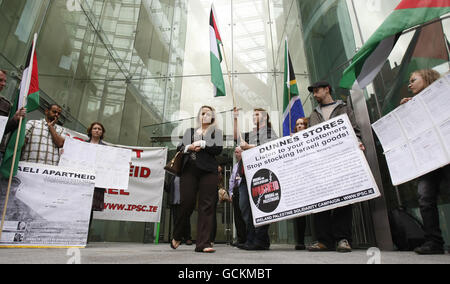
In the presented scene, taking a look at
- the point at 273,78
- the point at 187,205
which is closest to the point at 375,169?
the point at 187,205

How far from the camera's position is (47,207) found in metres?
2.98

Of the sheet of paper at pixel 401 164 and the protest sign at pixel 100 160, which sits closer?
the sheet of paper at pixel 401 164

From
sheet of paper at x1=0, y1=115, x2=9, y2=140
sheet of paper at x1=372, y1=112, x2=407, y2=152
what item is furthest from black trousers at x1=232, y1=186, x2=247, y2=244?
sheet of paper at x1=0, y1=115, x2=9, y2=140

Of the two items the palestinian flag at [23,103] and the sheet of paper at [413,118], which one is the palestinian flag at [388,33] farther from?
the palestinian flag at [23,103]

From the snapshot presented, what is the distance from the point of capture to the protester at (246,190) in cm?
332

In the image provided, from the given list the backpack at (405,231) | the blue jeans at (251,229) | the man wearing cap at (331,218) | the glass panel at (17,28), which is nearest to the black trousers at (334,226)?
the man wearing cap at (331,218)

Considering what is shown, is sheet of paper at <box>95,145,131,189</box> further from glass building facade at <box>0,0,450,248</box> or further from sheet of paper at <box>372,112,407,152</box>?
sheet of paper at <box>372,112,407,152</box>

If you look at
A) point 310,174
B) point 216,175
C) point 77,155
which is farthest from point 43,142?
point 310,174

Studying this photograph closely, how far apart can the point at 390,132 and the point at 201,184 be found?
2052 mm

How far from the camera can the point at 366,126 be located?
3230mm

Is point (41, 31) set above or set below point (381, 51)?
above

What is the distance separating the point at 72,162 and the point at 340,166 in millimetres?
3468

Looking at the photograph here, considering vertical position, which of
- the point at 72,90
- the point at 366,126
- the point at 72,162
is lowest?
the point at 72,162

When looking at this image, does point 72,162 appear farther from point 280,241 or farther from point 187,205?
point 280,241
